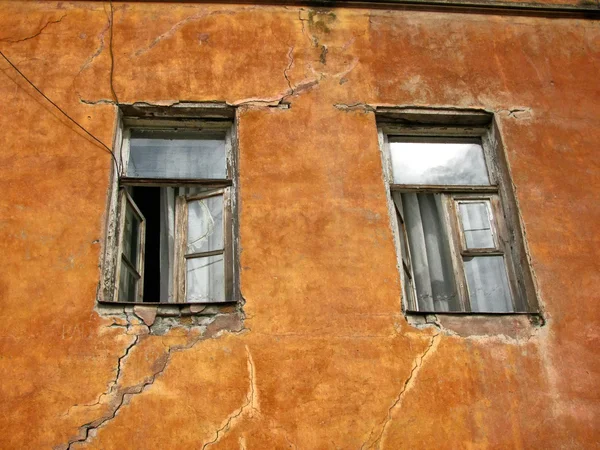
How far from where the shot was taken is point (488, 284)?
503 centimetres

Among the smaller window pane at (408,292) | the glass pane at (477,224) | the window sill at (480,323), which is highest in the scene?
the glass pane at (477,224)

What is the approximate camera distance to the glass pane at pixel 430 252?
Result: 16.8ft

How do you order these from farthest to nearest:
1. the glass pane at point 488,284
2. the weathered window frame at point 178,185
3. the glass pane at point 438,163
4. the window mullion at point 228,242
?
1. the glass pane at point 438,163
2. the glass pane at point 488,284
3. the window mullion at point 228,242
4. the weathered window frame at point 178,185

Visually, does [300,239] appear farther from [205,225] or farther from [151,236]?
[151,236]

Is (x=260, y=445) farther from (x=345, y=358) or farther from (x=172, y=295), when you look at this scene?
(x=172, y=295)

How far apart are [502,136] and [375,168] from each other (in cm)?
104

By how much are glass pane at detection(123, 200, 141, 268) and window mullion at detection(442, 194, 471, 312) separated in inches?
88.1

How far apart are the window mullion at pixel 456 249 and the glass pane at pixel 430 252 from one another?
0.12ft

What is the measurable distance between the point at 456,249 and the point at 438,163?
0.72m

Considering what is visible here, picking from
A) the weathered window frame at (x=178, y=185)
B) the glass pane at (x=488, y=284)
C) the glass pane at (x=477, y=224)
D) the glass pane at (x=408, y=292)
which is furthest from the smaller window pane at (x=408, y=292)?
the weathered window frame at (x=178, y=185)

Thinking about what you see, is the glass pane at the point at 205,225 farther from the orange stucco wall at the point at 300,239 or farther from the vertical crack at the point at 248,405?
the vertical crack at the point at 248,405

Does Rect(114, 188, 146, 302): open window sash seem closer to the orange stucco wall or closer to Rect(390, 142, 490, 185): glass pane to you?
the orange stucco wall

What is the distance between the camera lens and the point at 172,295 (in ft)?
16.0

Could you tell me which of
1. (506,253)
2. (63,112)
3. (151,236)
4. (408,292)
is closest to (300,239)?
(408,292)
